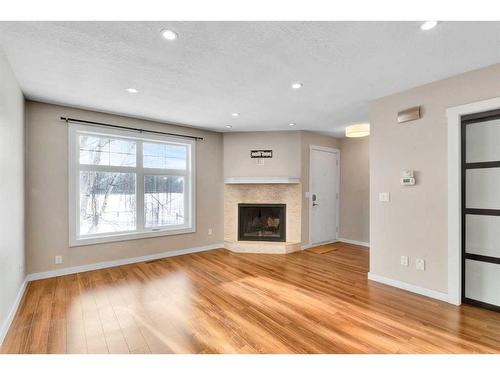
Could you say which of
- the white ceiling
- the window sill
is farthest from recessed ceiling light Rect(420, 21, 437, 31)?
the window sill

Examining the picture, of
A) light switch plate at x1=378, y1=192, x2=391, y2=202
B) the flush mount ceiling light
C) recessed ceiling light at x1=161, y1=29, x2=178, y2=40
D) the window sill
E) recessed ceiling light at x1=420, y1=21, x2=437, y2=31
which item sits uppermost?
recessed ceiling light at x1=161, y1=29, x2=178, y2=40

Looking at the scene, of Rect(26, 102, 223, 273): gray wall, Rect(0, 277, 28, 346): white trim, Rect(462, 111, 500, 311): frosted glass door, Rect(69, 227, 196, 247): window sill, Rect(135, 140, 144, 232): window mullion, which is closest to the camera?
Rect(0, 277, 28, 346): white trim

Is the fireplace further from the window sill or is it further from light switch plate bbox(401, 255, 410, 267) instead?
light switch plate bbox(401, 255, 410, 267)

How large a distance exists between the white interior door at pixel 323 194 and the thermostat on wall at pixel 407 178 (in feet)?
7.31

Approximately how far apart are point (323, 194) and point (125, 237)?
401cm

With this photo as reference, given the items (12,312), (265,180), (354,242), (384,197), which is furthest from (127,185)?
(354,242)

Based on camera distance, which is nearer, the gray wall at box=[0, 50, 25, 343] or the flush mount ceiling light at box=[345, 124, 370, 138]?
the gray wall at box=[0, 50, 25, 343]

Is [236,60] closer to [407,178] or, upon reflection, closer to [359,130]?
[407,178]

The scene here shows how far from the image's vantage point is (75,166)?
348cm

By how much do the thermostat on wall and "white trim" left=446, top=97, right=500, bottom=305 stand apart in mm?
339

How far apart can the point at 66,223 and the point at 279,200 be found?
141 inches

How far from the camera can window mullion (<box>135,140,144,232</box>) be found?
4059 mm

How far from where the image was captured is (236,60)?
2121mm
